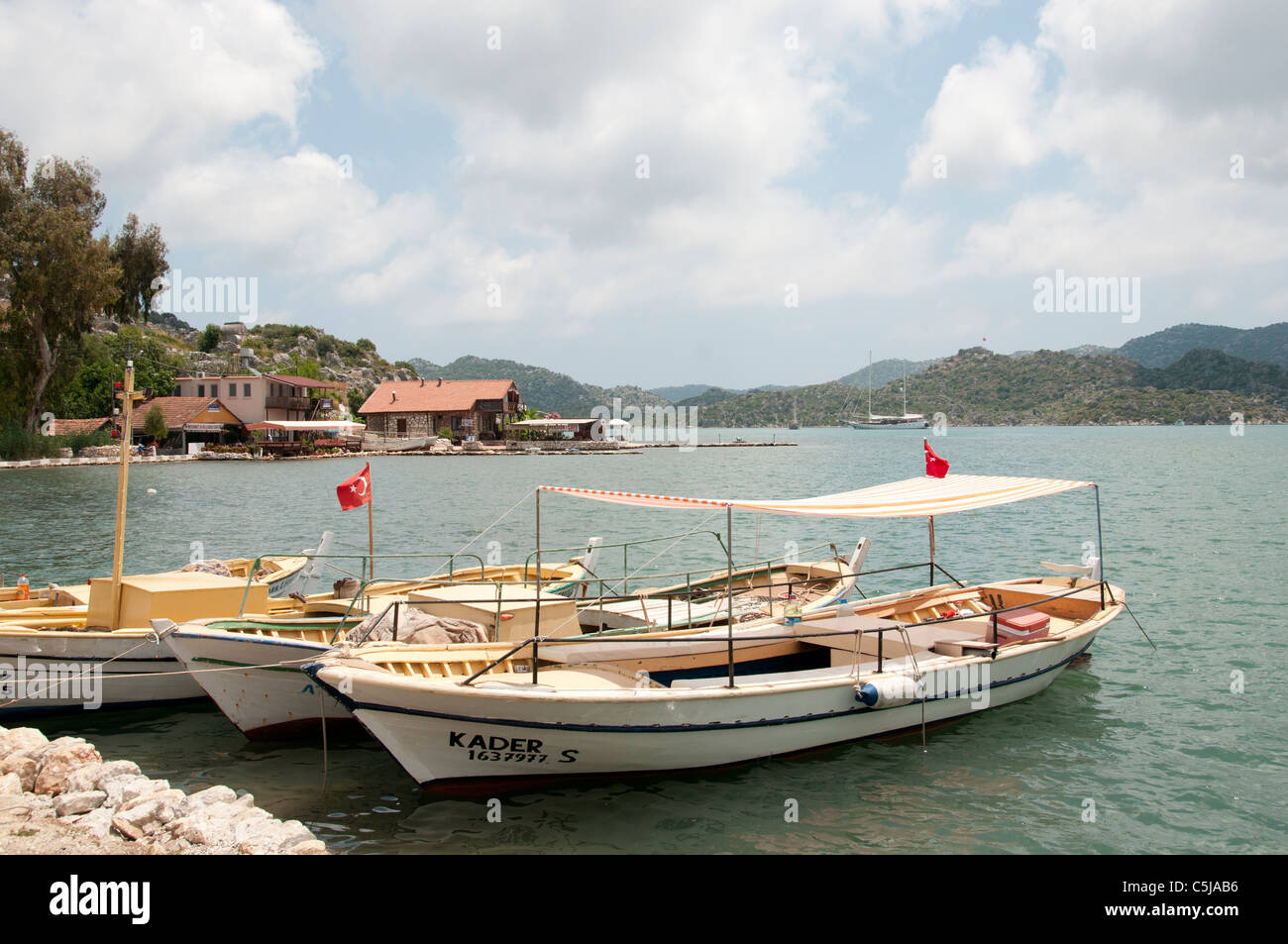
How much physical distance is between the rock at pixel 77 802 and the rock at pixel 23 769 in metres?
0.70

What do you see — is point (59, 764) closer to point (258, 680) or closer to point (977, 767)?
point (258, 680)

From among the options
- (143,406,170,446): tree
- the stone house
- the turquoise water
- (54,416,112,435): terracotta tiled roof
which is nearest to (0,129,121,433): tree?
(54,416,112,435): terracotta tiled roof

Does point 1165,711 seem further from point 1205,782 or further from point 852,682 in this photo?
point 852,682

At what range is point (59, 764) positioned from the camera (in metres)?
8.33

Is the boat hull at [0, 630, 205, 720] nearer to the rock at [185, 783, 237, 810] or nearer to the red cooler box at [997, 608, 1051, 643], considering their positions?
the rock at [185, 783, 237, 810]

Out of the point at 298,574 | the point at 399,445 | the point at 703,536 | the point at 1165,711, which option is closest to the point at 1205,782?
the point at 1165,711

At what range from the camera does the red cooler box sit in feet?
38.8

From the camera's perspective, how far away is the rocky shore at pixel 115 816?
22.5ft

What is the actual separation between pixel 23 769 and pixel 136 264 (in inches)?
2883

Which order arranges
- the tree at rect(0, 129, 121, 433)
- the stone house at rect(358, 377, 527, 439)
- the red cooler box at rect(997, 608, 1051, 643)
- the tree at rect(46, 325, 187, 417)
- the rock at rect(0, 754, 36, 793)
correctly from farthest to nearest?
1. the stone house at rect(358, 377, 527, 439)
2. the tree at rect(46, 325, 187, 417)
3. the tree at rect(0, 129, 121, 433)
4. the red cooler box at rect(997, 608, 1051, 643)
5. the rock at rect(0, 754, 36, 793)

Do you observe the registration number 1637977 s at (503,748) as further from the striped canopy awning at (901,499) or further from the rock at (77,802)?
the rock at (77,802)

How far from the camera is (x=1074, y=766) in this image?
10.2 metres

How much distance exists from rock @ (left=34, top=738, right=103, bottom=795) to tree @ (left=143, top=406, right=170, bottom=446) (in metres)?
80.3

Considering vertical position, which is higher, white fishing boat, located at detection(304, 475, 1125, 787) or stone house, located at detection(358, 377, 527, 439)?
stone house, located at detection(358, 377, 527, 439)
